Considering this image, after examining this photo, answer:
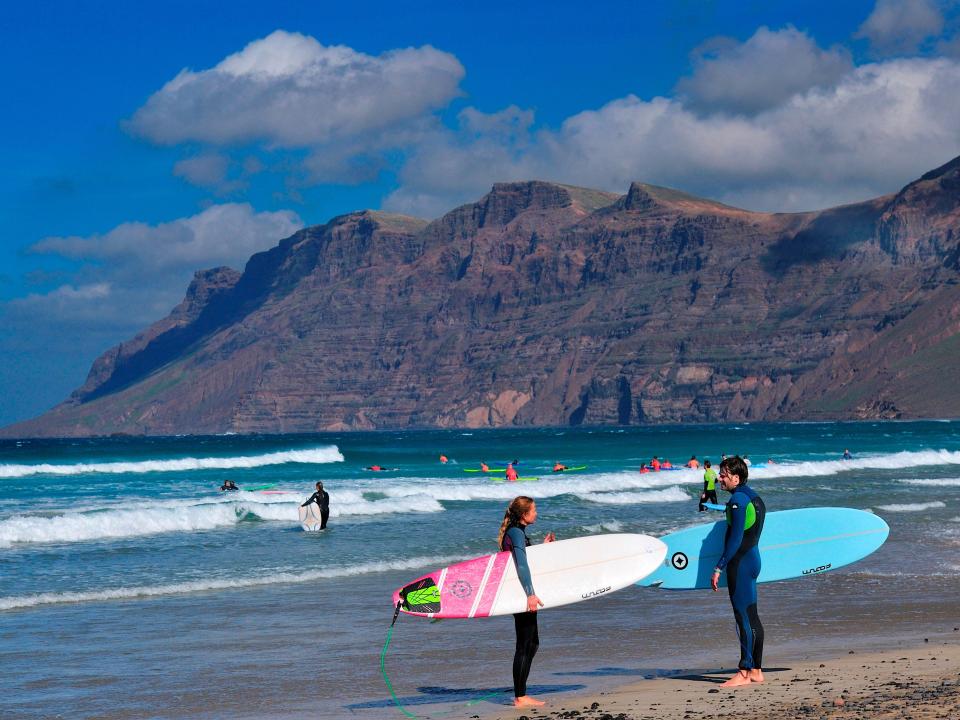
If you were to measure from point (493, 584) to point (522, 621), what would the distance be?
17.3 inches

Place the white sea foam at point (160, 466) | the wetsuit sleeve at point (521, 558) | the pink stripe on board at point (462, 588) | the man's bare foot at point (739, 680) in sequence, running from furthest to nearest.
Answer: the white sea foam at point (160, 466)
the pink stripe on board at point (462, 588)
the man's bare foot at point (739, 680)
the wetsuit sleeve at point (521, 558)

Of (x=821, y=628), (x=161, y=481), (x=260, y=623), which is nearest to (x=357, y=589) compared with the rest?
(x=260, y=623)

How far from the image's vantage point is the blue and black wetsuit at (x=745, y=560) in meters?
9.68

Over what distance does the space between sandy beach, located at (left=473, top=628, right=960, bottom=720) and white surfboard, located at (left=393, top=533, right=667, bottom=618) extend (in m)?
0.87

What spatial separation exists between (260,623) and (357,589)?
285 cm

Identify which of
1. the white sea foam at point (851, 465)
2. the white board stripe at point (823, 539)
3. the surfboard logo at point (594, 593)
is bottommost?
the white sea foam at point (851, 465)

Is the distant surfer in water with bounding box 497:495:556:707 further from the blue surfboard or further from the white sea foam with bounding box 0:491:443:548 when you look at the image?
the white sea foam with bounding box 0:491:443:548

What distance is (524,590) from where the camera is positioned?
30.9ft

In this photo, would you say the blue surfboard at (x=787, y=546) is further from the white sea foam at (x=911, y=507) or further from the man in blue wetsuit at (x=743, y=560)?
the white sea foam at (x=911, y=507)

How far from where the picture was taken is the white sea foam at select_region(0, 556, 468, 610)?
1612cm

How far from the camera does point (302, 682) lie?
1078cm

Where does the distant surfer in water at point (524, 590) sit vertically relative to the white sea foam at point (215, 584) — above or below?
above

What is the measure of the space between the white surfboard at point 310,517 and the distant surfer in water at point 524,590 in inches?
670

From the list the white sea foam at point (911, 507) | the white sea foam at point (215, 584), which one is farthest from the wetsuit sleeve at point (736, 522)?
the white sea foam at point (911, 507)
